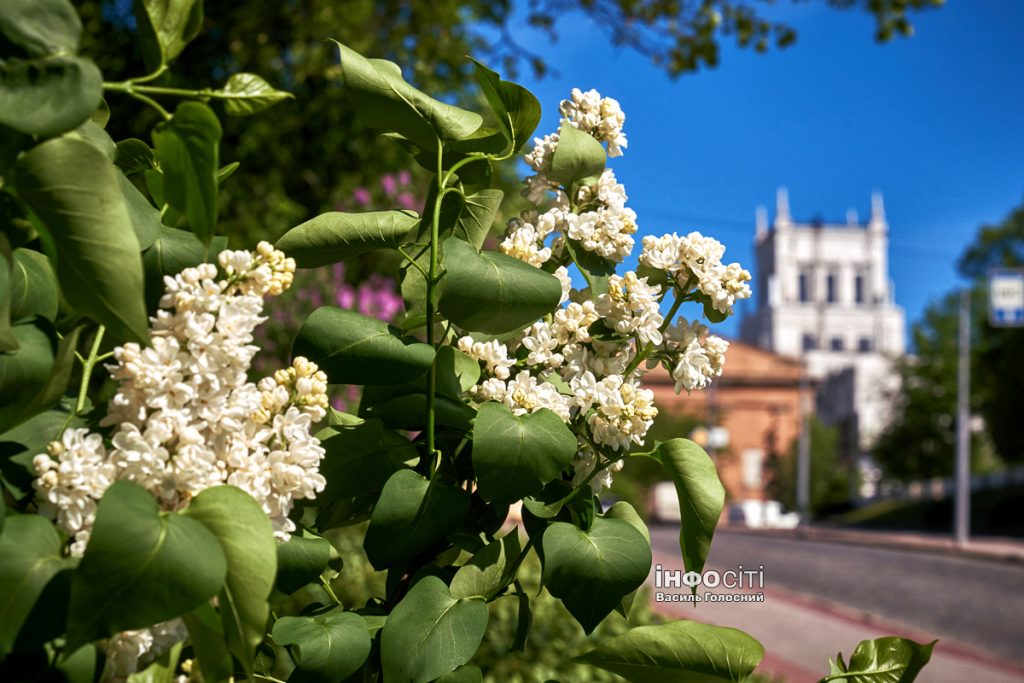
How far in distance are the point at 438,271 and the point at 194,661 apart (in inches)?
16.0

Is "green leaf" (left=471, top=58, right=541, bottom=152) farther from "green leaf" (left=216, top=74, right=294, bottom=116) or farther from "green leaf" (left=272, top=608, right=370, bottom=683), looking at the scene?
"green leaf" (left=272, top=608, right=370, bottom=683)

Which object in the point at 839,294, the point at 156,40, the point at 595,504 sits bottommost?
the point at 595,504

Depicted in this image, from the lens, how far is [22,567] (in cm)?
63

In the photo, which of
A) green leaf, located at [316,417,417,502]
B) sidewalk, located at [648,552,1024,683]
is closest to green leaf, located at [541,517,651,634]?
green leaf, located at [316,417,417,502]

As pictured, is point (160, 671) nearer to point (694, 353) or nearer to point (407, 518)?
point (407, 518)

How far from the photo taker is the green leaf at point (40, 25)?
2.12ft

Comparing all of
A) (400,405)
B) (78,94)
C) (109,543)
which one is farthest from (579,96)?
(109,543)

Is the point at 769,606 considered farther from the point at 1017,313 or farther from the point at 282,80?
the point at 1017,313

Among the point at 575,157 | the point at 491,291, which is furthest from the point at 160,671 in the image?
the point at 575,157

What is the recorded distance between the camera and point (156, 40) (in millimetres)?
764

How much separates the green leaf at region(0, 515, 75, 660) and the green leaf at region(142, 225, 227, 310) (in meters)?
0.21

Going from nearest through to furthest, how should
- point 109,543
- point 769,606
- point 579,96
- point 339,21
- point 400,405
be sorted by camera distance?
point 109,543 < point 400,405 < point 579,96 < point 339,21 < point 769,606

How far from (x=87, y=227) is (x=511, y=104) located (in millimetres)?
461

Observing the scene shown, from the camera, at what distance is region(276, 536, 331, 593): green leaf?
2.57 ft
